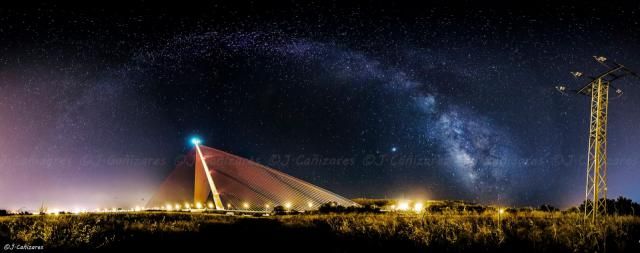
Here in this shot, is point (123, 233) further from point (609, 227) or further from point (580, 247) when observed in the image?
point (609, 227)

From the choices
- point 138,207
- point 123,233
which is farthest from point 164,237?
point 138,207

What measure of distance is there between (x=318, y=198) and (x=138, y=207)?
12.5m

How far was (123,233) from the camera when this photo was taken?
1066 centimetres

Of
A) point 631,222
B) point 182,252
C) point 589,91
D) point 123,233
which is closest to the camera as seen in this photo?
point 182,252

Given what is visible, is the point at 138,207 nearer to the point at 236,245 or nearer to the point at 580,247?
the point at 236,245

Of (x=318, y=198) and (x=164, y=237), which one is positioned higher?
(x=318, y=198)

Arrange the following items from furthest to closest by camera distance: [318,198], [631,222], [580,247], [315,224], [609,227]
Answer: [318,198] < [315,224] < [631,222] < [609,227] < [580,247]

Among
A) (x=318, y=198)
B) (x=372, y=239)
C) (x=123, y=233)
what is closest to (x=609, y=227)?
(x=372, y=239)

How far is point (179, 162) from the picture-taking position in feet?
112

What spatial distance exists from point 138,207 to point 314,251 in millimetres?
24718

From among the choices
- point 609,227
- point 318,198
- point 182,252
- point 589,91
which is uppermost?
point 589,91

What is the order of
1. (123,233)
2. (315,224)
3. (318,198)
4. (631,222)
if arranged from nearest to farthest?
1. (123,233)
2. (631,222)
3. (315,224)
4. (318,198)

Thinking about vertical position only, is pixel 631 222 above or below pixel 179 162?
below

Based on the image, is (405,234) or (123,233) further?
(123,233)
